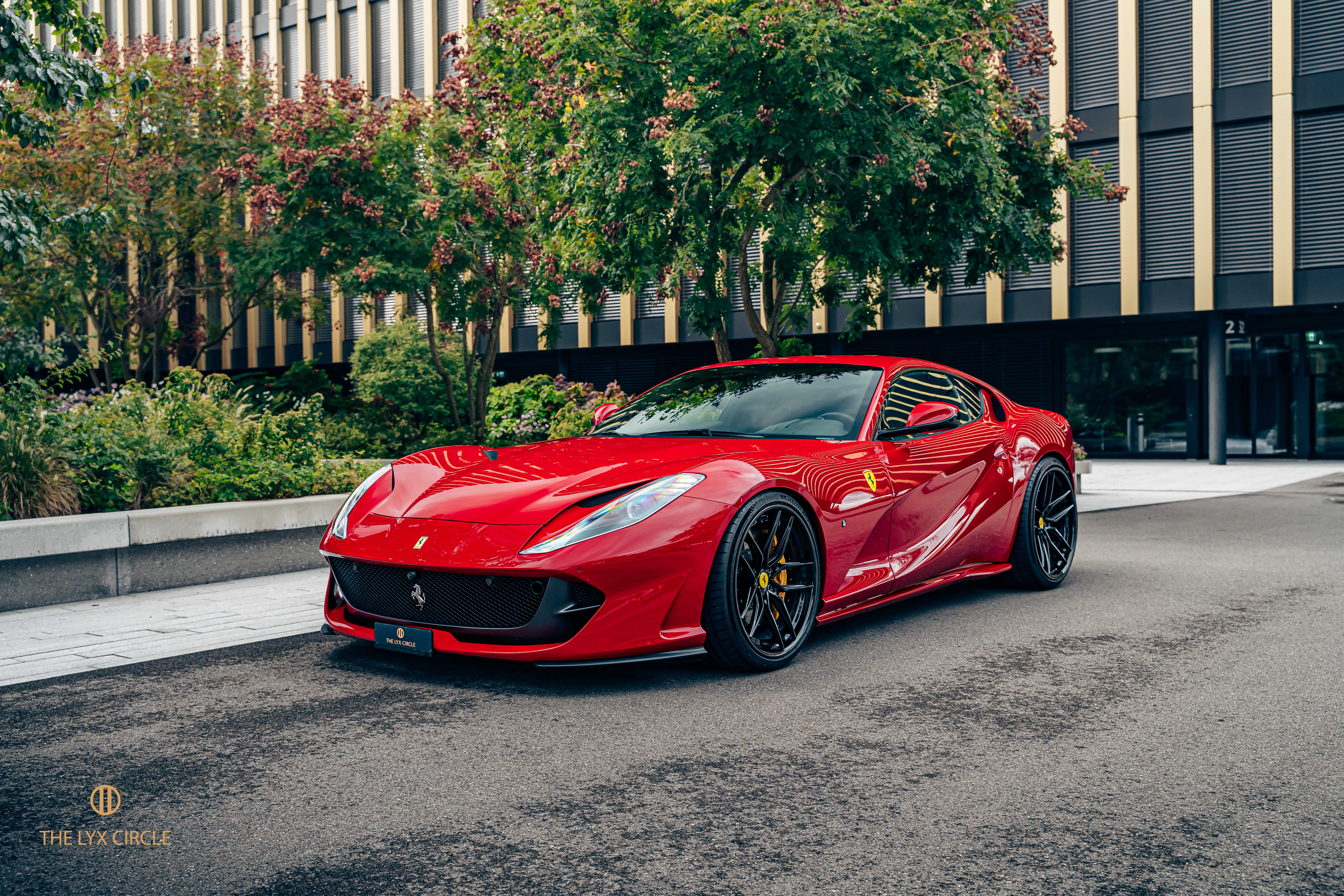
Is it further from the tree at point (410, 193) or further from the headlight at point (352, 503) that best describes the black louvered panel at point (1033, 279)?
the headlight at point (352, 503)

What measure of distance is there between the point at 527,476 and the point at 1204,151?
2269 centimetres

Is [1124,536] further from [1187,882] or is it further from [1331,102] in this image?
[1331,102]

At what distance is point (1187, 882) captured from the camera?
8.98 feet

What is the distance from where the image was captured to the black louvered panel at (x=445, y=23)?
29.9m

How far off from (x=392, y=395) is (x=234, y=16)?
69.0 feet

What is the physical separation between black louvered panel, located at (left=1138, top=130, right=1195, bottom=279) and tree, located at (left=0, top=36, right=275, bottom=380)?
1783cm

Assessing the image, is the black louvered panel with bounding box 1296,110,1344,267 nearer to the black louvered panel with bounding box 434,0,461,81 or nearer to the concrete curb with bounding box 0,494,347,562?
the black louvered panel with bounding box 434,0,461,81

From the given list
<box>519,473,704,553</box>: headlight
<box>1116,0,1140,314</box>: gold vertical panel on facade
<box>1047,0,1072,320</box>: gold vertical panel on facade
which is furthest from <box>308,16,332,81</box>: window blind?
<box>519,473,704,553</box>: headlight

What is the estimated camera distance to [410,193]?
14.8 meters

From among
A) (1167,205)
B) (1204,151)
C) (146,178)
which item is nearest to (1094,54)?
(1204,151)

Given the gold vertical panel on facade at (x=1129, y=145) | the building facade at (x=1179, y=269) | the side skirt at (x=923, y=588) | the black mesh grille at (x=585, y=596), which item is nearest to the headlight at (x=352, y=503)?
the black mesh grille at (x=585, y=596)

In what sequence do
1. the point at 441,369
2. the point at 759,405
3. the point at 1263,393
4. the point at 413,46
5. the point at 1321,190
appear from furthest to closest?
the point at 413,46 < the point at 1263,393 < the point at 1321,190 < the point at 441,369 < the point at 759,405

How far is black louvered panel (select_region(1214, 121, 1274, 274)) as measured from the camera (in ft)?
75.5

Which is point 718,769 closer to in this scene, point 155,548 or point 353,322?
point 155,548
